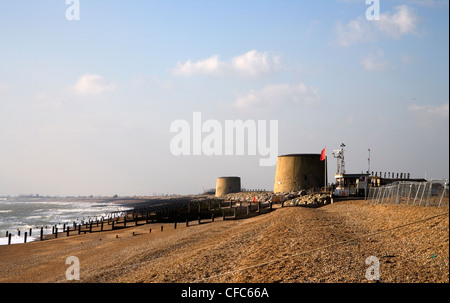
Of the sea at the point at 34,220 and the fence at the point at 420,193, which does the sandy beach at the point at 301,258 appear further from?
the sea at the point at 34,220

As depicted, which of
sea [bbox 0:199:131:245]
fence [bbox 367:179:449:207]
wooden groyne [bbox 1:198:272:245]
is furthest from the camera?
sea [bbox 0:199:131:245]

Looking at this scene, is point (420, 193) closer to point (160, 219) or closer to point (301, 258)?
point (301, 258)

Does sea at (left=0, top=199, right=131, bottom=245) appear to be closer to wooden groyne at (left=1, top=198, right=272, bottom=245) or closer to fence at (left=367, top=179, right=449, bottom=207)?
wooden groyne at (left=1, top=198, right=272, bottom=245)

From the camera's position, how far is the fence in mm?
19078

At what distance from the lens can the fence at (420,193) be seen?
1908cm

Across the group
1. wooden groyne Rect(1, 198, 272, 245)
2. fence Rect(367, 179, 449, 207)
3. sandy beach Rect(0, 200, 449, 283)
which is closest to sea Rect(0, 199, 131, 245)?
wooden groyne Rect(1, 198, 272, 245)

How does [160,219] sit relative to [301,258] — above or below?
below

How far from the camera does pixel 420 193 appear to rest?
22.4 m

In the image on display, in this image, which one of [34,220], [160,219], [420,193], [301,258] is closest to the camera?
[301,258]

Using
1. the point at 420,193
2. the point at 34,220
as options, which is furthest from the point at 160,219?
the point at 34,220
